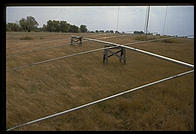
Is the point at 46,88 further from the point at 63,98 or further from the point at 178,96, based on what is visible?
the point at 178,96

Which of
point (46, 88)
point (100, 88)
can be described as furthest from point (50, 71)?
point (100, 88)

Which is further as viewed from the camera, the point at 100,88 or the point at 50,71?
the point at 50,71

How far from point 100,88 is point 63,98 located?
0.49 meters

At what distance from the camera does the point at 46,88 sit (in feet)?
5.79

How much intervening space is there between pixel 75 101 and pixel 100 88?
0.45 metres

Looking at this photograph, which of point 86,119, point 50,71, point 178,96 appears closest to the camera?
point 86,119

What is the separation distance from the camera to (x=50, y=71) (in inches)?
96.7

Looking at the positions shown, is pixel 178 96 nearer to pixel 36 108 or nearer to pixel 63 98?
pixel 63 98

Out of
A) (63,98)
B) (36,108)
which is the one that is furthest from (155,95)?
(36,108)
